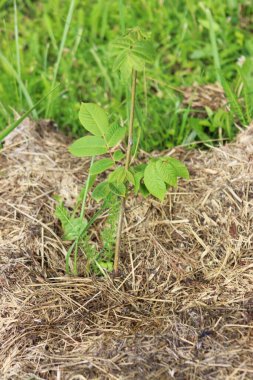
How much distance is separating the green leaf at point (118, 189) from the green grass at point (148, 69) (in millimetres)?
821

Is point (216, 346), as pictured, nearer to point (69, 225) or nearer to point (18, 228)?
point (69, 225)

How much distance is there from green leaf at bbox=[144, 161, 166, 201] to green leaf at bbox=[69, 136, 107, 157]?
199 millimetres

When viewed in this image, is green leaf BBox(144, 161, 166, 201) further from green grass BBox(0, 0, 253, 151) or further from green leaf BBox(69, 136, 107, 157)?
green grass BBox(0, 0, 253, 151)

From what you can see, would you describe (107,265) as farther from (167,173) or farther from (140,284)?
(167,173)

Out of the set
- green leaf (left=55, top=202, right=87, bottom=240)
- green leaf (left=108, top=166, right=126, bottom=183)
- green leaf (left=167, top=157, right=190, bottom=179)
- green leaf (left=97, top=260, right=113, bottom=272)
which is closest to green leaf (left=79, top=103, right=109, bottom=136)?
green leaf (left=108, top=166, right=126, bottom=183)

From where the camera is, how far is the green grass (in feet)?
10.8

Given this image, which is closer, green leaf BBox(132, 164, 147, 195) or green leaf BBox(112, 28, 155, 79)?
green leaf BBox(112, 28, 155, 79)

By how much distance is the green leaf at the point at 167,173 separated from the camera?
2.32 metres

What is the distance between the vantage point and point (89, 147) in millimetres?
2400

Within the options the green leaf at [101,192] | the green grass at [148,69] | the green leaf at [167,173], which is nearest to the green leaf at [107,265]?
the green leaf at [101,192]

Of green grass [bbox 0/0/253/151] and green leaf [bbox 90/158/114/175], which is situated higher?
green leaf [bbox 90/158/114/175]

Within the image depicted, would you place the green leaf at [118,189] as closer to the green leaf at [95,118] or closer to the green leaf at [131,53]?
the green leaf at [95,118]

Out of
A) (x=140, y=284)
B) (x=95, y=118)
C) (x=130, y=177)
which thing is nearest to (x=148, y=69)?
(x=95, y=118)

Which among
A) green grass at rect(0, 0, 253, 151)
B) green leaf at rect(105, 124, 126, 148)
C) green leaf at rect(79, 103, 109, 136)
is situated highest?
green leaf at rect(79, 103, 109, 136)
